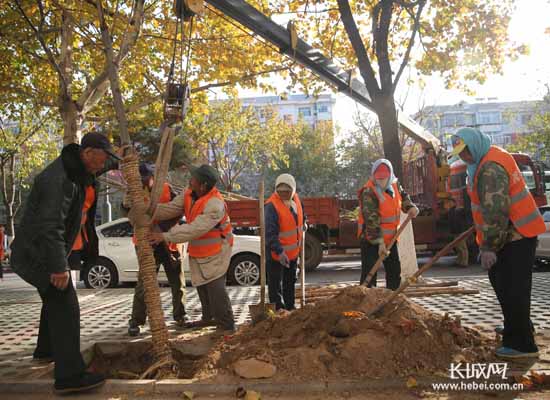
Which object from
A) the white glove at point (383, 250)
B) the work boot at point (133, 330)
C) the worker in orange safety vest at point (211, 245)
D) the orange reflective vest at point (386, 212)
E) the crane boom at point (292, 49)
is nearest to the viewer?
the worker in orange safety vest at point (211, 245)

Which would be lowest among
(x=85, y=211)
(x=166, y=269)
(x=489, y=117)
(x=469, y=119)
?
(x=166, y=269)

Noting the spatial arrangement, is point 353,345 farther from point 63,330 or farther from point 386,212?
point 386,212

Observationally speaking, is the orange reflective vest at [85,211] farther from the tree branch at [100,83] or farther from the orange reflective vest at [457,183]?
the orange reflective vest at [457,183]

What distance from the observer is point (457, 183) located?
41.2 ft

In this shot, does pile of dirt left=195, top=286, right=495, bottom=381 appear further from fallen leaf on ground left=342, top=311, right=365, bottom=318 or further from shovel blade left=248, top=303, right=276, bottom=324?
shovel blade left=248, top=303, right=276, bottom=324

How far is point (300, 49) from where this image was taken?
9.22m

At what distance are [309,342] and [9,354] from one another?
9.07ft

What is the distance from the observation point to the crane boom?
26.5ft

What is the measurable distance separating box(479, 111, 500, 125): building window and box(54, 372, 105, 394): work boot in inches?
2624

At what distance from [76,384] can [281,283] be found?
9.04 ft

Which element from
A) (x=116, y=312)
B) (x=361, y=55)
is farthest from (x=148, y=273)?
(x=361, y=55)

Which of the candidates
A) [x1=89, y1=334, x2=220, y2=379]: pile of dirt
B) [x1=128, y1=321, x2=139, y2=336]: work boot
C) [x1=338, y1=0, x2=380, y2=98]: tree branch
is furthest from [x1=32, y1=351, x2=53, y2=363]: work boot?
[x1=338, y1=0, x2=380, y2=98]: tree branch

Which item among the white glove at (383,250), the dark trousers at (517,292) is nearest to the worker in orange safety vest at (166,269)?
the white glove at (383,250)

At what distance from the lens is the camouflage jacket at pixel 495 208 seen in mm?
3611
